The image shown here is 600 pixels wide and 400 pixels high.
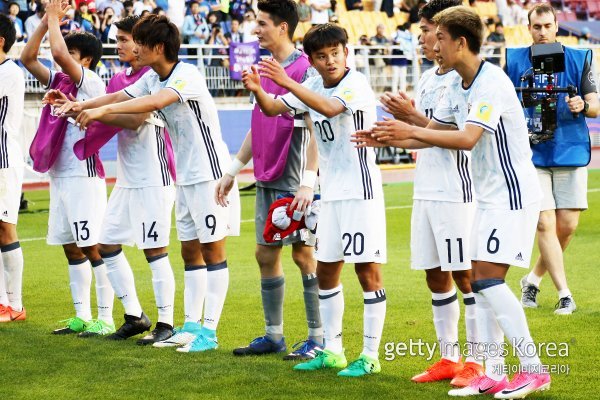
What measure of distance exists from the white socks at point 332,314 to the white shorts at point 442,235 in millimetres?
555

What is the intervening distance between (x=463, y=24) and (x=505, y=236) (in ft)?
3.72

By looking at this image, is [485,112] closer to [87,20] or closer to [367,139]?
[367,139]

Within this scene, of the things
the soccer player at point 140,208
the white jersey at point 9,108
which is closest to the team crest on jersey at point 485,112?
the soccer player at point 140,208

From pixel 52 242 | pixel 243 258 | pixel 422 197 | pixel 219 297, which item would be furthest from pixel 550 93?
pixel 243 258

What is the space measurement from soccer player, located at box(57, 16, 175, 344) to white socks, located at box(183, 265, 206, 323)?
0.23 m

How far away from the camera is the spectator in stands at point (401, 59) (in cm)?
2567

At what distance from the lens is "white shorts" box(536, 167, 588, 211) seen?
886 cm

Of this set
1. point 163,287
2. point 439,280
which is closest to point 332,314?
point 439,280

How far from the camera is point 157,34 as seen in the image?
731 centimetres

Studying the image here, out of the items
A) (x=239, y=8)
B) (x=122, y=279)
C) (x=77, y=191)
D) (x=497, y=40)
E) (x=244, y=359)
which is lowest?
(x=244, y=359)

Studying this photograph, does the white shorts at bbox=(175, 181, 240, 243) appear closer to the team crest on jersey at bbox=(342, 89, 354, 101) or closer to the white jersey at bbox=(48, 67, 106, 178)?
the white jersey at bbox=(48, 67, 106, 178)

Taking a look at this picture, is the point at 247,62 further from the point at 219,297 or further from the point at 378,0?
the point at 219,297

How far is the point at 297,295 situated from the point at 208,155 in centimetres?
267

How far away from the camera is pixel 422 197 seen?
6406 millimetres
